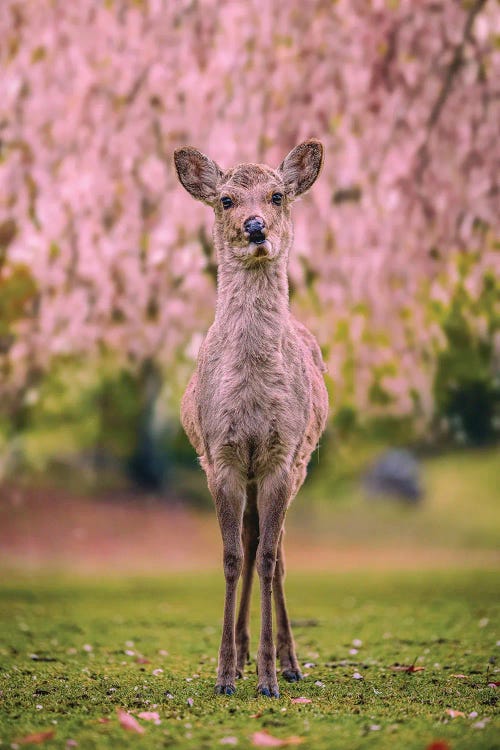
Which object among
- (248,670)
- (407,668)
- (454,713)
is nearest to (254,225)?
(454,713)

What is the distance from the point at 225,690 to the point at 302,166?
133 inches

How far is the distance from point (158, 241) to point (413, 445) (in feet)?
29.4

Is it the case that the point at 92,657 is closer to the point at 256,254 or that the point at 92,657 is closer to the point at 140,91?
the point at 256,254

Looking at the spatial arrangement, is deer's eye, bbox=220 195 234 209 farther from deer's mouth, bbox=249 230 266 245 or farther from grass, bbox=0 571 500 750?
grass, bbox=0 571 500 750

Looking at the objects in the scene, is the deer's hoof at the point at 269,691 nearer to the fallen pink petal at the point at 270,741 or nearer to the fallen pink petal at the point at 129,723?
the fallen pink petal at the point at 129,723

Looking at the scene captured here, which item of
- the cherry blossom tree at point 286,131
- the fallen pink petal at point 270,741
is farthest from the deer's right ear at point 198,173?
the cherry blossom tree at point 286,131

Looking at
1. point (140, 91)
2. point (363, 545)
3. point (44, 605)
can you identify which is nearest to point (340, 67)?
point (140, 91)

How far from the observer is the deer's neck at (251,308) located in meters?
6.88

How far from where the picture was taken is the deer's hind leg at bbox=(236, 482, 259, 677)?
7.62 metres

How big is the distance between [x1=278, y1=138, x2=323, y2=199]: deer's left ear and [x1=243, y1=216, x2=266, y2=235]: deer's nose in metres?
0.73

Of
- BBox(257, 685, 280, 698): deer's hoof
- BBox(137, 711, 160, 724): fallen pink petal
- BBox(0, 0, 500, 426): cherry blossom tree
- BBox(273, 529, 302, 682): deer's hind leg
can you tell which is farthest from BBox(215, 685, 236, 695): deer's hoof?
BBox(0, 0, 500, 426): cherry blossom tree

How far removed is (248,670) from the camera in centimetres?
780

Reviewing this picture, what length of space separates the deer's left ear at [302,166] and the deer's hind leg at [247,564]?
6.76 feet

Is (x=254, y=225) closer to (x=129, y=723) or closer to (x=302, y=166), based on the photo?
(x=302, y=166)
